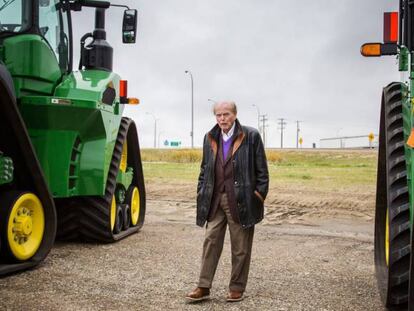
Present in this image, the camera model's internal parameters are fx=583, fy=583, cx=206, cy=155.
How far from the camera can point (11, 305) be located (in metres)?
4.58

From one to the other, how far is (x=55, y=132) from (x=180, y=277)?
2058 mm

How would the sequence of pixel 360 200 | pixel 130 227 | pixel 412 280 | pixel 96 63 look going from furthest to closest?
pixel 360 200 < pixel 130 227 < pixel 96 63 < pixel 412 280

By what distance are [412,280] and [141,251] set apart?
13.9 feet

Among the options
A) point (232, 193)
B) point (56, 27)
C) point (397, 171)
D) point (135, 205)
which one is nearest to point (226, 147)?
point (232, 193)

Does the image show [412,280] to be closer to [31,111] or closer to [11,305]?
[11,305]

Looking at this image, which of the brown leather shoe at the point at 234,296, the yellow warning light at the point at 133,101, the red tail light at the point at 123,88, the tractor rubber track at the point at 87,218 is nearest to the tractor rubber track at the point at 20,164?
the tractor rubber track at the point at 87,218

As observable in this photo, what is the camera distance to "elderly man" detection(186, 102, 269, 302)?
4809 millimetres

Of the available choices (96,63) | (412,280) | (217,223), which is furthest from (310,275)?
(96,63)

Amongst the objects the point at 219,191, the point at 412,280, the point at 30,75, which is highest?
the point at 30,75

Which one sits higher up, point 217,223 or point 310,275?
point 217,223

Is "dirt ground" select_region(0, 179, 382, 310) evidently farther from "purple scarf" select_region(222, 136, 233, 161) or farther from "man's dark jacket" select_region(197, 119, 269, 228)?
"purple scarf" select_region(222, 136, 233, 161)

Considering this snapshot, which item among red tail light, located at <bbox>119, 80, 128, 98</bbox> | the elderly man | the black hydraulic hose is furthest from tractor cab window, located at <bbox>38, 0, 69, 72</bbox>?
the elderly man

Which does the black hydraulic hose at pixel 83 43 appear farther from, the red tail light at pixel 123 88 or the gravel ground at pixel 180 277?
the gravel ground at pixel 180 277

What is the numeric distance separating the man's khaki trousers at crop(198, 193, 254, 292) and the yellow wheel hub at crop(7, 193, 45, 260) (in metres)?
1.84
